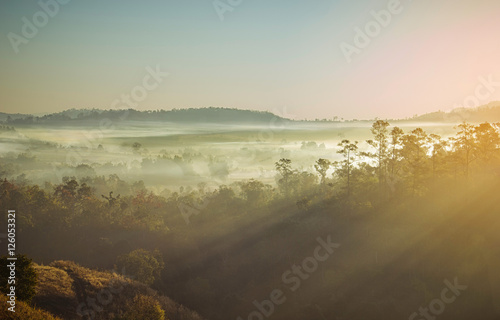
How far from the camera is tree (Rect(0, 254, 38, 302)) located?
31172mm

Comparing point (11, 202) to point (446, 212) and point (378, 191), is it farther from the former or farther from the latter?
point (446, 212)

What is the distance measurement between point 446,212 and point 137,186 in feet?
444

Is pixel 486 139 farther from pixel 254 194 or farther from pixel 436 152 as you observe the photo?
pixel 254 194

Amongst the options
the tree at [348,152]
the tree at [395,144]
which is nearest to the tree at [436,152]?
the tree at [395,144]

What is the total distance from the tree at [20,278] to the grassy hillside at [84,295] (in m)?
5.71

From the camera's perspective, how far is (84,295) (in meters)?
44.2

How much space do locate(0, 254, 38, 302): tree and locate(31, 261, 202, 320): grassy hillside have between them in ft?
18.7

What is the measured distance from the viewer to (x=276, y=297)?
225 ft

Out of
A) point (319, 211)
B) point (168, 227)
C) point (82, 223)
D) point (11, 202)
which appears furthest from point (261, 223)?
point (11, 202)

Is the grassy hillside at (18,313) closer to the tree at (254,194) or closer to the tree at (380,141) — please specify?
the tree at (380,141)

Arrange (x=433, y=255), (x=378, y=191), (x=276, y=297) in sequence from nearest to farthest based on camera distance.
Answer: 1. (x=433, y=255)
2. (x=276, y=297)
3. (x=378, y=191)

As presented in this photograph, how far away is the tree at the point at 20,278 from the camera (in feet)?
102

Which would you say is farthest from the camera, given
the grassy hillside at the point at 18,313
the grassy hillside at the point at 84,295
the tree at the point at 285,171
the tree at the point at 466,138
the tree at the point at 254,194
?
the tree at the point at 254,194

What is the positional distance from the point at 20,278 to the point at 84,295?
13.6 meters
